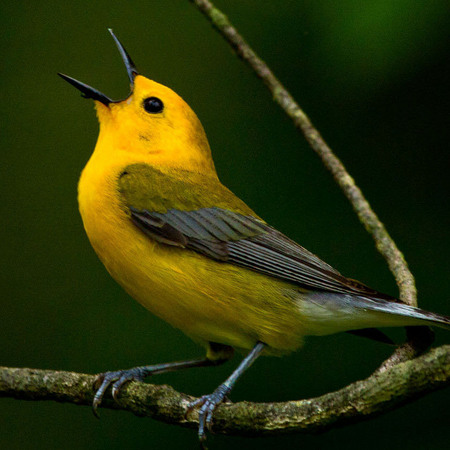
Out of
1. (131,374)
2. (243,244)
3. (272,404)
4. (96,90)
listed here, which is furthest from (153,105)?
(272,404)

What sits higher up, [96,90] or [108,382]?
[96,90]

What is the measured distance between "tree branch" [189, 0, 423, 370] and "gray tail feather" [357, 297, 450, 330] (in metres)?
0.20

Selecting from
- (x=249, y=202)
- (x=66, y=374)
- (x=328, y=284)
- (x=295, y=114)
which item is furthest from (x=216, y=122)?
(x=66, y=374)

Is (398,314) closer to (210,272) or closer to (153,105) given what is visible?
(210,272)

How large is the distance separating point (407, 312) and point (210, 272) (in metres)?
1.05

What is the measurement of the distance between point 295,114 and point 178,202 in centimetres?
94

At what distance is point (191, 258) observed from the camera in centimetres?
394

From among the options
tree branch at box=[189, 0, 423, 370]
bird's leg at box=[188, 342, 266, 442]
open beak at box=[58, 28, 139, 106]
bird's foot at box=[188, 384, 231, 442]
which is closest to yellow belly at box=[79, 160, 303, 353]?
bird's leg at box=[188, 342, 266, 442]

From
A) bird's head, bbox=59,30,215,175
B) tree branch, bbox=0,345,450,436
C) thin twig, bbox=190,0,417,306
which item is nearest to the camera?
tree branch, bbox=0,345,450,436

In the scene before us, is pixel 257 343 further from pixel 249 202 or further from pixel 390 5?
pixel 390 5

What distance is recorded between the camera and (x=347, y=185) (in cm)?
431

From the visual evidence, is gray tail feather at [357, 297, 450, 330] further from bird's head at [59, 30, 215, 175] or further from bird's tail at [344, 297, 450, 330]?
bird's head at [59, 30, 215, 175]

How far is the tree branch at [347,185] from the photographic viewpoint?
3.91 metres

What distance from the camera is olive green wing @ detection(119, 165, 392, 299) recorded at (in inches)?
155
